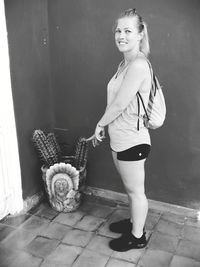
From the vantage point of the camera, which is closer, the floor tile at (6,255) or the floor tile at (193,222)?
the floor tile at (6,255)

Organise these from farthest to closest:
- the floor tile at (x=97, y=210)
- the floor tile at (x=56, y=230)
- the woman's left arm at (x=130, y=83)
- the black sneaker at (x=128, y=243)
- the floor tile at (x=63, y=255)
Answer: the floor tile at (x=97, y=210) → the floor tile at (x=56, y=230) → the black sneaker at (x=128, y=243) → the floor tile at (x=63, y=255) → the woman's left arm at (x=130, y=83)

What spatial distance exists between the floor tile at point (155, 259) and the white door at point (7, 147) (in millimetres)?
1221

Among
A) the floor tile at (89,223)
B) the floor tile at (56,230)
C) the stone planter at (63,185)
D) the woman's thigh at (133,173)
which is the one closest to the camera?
the woman's thigh at (133,173)

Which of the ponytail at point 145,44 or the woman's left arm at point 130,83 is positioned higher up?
the ponytail at point 145,44

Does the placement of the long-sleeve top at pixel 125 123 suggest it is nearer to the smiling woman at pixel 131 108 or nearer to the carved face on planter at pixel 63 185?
the smiling woman at pixel 131 108

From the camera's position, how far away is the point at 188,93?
2635 millimetres

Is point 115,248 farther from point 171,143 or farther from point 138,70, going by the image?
point 138,70

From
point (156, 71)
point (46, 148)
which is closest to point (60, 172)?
point (46, 148)

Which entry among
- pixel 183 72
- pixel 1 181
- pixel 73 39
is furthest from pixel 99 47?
pixel 1 181

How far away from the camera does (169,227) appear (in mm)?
2785

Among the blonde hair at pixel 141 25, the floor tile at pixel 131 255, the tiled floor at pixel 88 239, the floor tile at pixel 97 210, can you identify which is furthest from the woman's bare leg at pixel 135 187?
the blonde hair at pixel 141 25

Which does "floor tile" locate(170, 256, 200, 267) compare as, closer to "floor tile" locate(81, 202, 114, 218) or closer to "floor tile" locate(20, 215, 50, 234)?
"floor tile" locate(81, 202, 114, 218)

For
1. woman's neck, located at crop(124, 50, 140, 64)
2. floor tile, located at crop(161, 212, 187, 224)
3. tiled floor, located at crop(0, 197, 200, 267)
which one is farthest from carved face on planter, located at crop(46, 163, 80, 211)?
woman's neck, located at crop(124, 50, 140, 64)

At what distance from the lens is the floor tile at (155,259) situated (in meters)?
2.34
